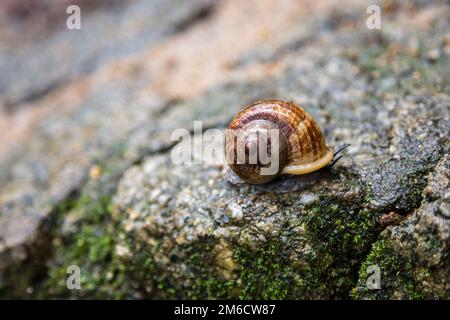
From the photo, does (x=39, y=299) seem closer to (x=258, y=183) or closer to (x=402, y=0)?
(x=258, y=183)

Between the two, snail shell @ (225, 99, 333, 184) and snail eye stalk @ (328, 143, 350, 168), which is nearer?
snail shell @ (225, 99, 333, 184)

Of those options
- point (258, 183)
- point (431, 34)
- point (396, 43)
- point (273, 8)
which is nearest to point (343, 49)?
point (396, 43)

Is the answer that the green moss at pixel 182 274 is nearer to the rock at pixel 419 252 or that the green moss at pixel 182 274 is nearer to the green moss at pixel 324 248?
the green moss at pixel 324 248

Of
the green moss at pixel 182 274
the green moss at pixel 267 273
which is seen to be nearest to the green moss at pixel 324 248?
the green moss at pixel 267 273

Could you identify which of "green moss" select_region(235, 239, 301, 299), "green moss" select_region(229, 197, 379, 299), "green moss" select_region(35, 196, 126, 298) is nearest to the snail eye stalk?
"green moss" select_region(229, 197, 379, 299)

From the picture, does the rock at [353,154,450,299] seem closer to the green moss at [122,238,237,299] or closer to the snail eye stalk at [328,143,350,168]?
the snail eye stalk at [328,143,350,168]

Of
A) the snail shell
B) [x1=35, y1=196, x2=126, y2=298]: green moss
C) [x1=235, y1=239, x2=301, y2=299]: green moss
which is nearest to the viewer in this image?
the snail shell

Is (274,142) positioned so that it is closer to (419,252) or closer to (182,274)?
(419,252)
